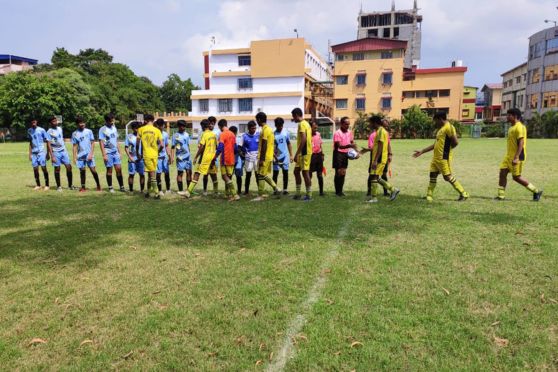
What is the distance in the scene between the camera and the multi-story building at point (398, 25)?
89.9 meters

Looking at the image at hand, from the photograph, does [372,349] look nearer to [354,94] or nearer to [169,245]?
[169,245]

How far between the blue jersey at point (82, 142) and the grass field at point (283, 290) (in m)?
3.19

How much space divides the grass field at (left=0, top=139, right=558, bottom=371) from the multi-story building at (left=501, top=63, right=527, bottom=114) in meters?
68.2

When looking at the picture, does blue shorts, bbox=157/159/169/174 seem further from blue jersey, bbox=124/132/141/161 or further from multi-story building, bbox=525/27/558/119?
multi-story building, bbox=525/27/558/119

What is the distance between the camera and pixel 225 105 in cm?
5972

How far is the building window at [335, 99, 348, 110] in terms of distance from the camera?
57562 mm

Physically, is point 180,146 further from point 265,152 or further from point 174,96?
point 174,96

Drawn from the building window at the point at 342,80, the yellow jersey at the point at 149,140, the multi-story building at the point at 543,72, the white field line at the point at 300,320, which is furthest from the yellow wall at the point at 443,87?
the white field line at the point at 300,320

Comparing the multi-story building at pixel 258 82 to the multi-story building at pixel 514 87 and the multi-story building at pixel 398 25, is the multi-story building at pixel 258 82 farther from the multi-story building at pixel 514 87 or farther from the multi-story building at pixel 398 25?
the multi-story building at pixel 398 25

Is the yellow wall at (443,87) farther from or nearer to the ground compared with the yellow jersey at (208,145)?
farther from the ground

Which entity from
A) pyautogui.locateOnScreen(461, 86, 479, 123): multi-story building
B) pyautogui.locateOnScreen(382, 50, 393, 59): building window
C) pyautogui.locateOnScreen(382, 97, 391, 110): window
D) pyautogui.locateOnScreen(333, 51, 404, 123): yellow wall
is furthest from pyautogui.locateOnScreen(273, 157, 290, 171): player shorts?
pyautogui.locateOnScreen(461, 86, 479, 123): multi-story building

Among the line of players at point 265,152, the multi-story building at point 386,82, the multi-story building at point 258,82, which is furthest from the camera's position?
the multi-story building at point 258,82

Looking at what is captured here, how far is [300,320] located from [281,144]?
244 inches

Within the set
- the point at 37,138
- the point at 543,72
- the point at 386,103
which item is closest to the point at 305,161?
the point at 37,138
